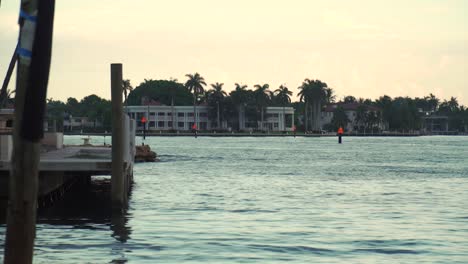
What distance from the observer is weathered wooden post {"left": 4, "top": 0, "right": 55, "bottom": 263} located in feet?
25.8

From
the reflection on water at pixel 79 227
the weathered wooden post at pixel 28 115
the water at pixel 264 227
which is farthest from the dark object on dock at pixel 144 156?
the weathered wooden post at pixel 28 115

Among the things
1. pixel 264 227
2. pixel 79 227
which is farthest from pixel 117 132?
pixel 264 227

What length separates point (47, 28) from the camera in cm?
792

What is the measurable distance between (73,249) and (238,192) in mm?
21995

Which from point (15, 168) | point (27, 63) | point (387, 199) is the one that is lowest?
point (387, 199)

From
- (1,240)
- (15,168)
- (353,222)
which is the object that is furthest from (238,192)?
(15,168)

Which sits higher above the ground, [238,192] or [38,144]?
[38,144]

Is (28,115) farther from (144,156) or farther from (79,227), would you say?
(144,156)

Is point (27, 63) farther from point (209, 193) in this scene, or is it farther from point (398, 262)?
point (209, 193)

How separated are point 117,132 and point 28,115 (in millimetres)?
16073

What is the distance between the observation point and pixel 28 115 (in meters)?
8.15

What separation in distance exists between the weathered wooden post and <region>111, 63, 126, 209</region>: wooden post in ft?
50.0

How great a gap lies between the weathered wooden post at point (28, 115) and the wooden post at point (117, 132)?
1525cm

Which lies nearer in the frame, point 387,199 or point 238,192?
point 387,199
